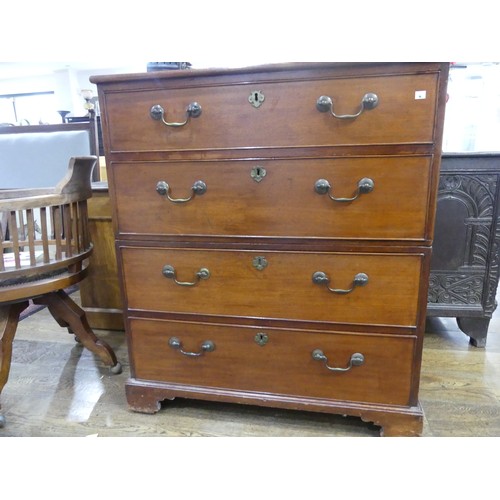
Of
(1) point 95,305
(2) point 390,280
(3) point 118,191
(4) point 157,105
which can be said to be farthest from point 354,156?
(1) point 95,305

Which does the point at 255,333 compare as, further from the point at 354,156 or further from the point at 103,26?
the point at 103,26

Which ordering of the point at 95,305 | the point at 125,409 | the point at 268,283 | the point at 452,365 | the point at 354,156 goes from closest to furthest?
the point at 354,156, the point at 268,283, the point at 125,409, the point at 452,365, the point at 95,305

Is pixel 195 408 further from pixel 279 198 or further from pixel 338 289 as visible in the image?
pixel 279 198

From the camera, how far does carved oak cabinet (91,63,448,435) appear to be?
75cm

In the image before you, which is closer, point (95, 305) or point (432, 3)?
point (432, 3)

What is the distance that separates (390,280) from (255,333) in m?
0.35

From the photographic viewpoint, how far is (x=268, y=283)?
0.88 metres

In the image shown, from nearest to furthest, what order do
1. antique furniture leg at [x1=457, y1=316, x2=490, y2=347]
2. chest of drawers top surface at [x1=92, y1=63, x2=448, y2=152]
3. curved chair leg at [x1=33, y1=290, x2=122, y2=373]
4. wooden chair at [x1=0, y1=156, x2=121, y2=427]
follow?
1. chest of drawers top surface at [x1=92, y1=63, x2=448, y2=152]
2. wooden chair at [x1=0, y1=156, x2=121, y2=427]
3. curved chair leg at [x1=33, y1=290, x2=122, y2=373]
4. antique furniture leg at [x1=457, y1=316, x2=490, y2=347]

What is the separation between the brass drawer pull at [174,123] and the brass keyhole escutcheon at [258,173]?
17 cm

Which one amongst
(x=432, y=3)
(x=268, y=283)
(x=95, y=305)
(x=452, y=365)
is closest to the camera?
(x=432, y=3)

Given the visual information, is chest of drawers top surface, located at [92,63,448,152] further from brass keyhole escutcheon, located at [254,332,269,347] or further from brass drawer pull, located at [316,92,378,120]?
brass keyhole escutcheon, located at [254,332,269,347]

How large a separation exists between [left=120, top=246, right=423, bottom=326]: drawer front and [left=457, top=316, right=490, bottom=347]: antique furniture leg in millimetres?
696

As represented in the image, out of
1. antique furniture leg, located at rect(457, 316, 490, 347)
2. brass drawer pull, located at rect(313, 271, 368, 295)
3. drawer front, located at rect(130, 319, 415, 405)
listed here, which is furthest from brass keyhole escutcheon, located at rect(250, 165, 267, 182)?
antique furniture leg, located at rect(457, 316, 490, 347)

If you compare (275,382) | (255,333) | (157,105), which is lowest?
(275,382)
